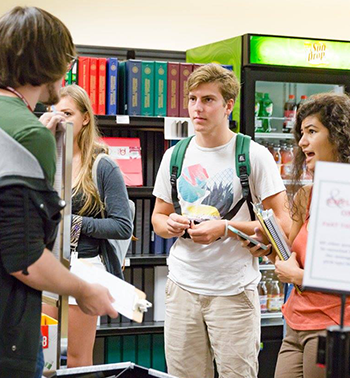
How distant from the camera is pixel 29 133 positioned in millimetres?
1531

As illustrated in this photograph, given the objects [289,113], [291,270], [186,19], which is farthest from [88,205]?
[186,19]

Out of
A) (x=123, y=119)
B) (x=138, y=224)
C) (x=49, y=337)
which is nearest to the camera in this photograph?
(x=49, y=337)

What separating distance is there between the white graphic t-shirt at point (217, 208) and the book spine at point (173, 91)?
125 cm

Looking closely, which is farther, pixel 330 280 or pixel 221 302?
pixel 221 302

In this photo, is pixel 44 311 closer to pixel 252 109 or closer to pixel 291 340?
pixel 291 340

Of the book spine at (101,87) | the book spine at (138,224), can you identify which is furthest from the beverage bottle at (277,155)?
the book spine at (101,87)

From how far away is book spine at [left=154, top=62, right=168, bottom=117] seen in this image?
13.3 ft

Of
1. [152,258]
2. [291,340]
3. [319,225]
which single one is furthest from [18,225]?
[152,258]

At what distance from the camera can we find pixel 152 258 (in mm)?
4055

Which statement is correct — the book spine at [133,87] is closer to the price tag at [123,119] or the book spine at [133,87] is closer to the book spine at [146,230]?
the price tag at [123,119]

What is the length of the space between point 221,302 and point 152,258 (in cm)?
138

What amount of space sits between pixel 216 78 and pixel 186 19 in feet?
7.49

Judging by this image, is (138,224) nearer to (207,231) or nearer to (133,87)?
(133,87)

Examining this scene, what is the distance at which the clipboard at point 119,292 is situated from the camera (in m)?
1.67
